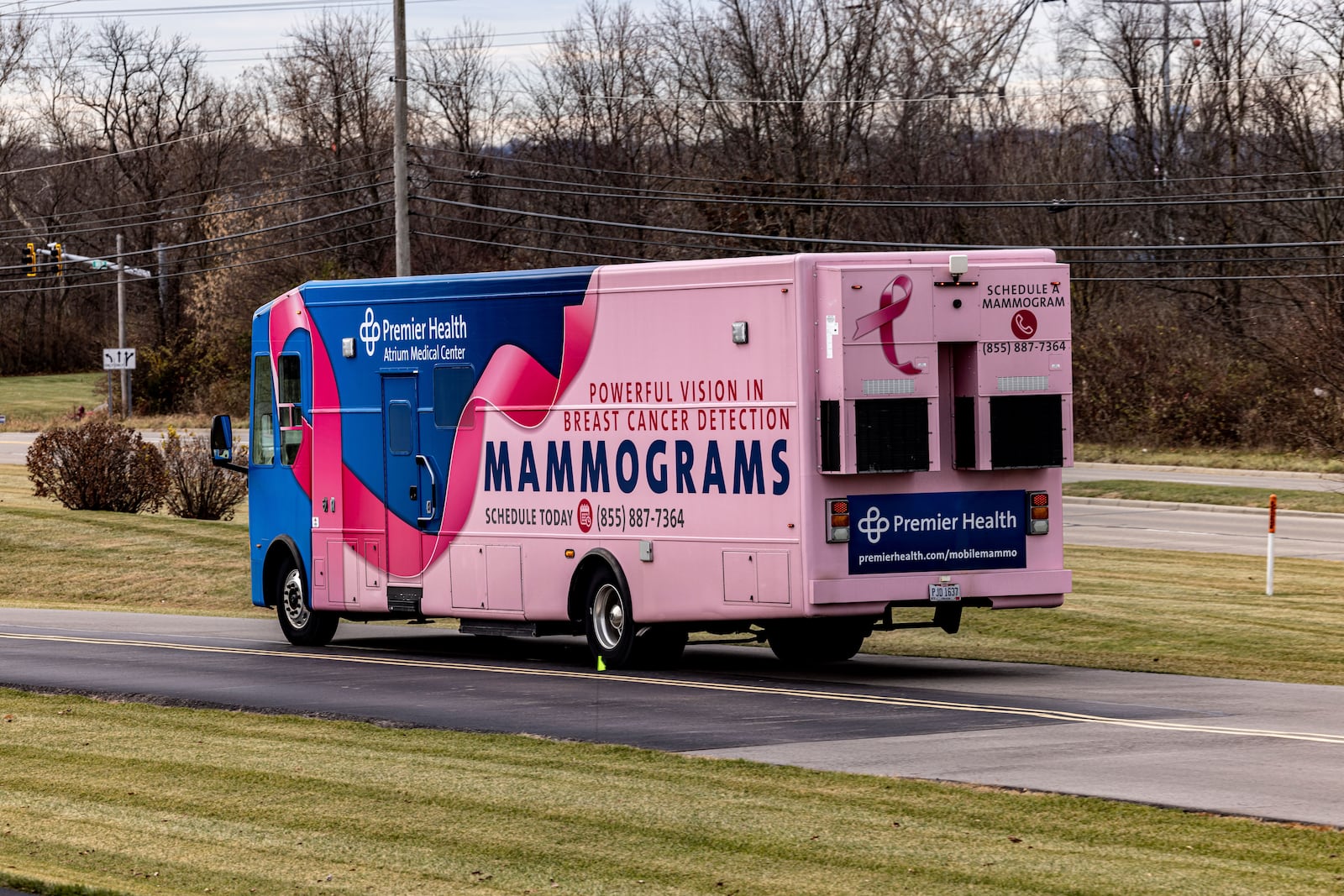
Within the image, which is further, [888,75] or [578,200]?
[578,200]

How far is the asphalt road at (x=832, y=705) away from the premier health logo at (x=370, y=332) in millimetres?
2980

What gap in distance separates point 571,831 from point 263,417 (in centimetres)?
1190

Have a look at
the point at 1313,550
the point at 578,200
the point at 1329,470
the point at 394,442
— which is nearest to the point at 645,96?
the point at 578,200

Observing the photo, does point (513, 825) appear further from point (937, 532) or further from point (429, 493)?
point (429, 493)

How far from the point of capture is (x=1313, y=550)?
2844 cm

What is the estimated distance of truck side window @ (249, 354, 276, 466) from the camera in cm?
1972

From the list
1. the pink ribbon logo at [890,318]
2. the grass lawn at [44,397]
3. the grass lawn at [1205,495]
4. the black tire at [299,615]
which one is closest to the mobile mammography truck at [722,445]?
the pink ribbon logo at [890,318]

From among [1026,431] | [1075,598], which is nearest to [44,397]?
[1075,598]

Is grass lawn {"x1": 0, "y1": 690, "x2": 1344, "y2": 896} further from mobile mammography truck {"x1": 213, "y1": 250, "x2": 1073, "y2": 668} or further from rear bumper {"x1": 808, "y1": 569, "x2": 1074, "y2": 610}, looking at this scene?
mobile mammography truck {"x1": 213, "y1": 250, "x2": 1073, "y2": 668}

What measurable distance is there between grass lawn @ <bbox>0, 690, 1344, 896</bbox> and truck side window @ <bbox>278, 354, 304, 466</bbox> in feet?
25.8

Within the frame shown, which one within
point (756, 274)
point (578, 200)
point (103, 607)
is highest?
point (578, 200)

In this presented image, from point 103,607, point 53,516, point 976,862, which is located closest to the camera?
point 976,862

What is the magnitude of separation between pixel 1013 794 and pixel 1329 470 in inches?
1356

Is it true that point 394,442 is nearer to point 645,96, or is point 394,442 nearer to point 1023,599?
point 1023,599
